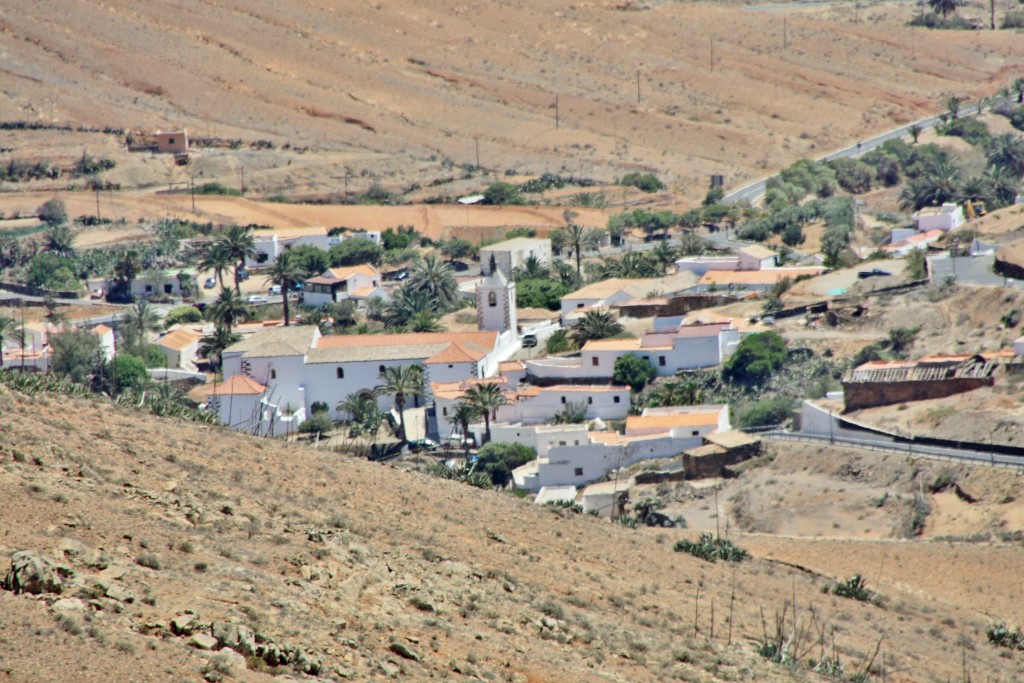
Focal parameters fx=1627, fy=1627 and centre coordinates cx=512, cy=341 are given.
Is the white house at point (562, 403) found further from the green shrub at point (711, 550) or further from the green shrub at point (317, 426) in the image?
the green shrub at point (711, 550)

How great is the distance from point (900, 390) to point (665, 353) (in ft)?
30.7

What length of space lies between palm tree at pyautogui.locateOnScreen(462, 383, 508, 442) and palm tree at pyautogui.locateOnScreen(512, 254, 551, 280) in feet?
57.6

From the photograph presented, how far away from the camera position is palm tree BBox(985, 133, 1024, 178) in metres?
94.1

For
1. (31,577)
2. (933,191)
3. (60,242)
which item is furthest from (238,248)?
(31,577)

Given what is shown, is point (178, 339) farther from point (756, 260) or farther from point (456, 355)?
point (756, 260)

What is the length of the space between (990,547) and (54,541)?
2082 cm

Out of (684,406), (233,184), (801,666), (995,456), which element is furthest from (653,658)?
(233,184)

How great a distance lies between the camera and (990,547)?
3169cm

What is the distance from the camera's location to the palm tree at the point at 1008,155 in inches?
3703

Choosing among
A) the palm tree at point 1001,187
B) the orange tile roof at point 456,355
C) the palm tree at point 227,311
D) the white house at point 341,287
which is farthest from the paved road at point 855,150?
the orange tile roof at point 456,355

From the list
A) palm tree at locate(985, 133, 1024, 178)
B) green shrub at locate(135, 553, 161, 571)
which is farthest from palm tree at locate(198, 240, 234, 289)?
green shrub at locate(135, 553, 161, 571)

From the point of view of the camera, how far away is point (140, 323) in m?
65.9

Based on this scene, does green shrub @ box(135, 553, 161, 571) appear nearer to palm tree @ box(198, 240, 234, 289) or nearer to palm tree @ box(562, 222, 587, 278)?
palm tree @ box(562, 222, 587, 278)

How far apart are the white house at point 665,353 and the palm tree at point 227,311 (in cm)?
1571
